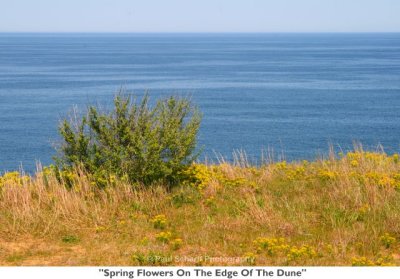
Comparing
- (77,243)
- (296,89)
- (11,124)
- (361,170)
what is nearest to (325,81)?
(296,89)

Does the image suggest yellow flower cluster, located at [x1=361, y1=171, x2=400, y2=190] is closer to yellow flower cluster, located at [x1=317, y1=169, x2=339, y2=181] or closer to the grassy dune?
the grassy dune

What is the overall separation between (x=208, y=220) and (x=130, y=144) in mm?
3331

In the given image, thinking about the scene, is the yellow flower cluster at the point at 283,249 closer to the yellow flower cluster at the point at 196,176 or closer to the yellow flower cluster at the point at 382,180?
the yellow flower cluster at the point at 196,176

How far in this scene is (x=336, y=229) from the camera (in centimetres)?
1052

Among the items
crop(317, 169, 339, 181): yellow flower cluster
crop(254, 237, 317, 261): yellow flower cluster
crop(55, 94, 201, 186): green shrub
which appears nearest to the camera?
crop(254, 237, 317, 261): yellow flower cluster

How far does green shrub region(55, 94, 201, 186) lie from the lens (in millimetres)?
13180

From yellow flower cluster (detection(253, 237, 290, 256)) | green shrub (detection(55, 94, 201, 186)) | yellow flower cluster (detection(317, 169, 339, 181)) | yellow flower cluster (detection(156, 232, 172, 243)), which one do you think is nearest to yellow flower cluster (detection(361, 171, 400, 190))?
yellow flower cluster (detection(317, 169, 339, 181))

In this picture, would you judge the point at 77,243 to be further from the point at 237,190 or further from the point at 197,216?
the point at 237,190

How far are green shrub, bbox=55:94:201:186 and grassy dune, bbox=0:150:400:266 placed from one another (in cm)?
41

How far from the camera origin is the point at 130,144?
1358 centimetres

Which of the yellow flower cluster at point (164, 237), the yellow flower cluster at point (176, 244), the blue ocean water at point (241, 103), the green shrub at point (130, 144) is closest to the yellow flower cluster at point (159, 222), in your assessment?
the yellow flower cluster at point (164, 237)

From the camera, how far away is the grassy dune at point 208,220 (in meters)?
9.44

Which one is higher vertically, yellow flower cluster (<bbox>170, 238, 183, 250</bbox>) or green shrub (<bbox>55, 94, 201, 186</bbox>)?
green shrub (<bbox>55, 94, 201, 186</bbox>)

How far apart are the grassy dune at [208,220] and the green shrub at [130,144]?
0.41 m
